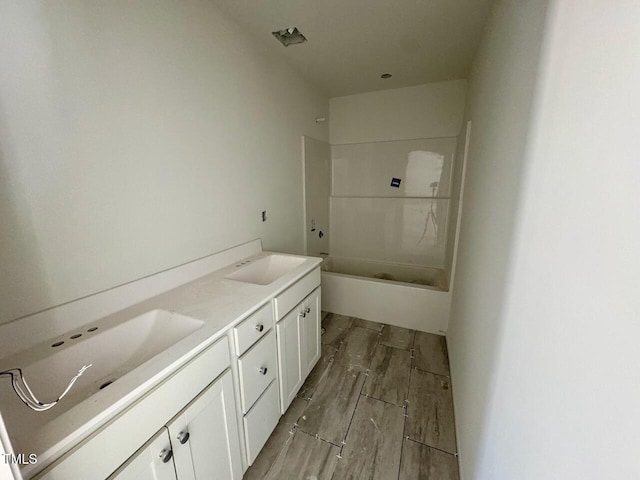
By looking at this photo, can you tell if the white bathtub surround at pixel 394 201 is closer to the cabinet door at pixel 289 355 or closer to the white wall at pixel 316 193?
the white wall at pixel 316 193

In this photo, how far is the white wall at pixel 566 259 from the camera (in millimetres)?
375

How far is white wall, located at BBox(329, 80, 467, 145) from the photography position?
9.57 feet

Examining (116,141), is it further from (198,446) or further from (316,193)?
(316,193)

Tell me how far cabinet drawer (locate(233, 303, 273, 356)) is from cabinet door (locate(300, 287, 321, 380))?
0.41 m

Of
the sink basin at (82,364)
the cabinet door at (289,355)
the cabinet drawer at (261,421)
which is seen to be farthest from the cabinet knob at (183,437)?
the cabinet door at (289,355)

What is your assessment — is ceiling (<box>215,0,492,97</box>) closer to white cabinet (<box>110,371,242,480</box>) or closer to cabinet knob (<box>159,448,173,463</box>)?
white cabinet (<box>110,371,242,480</box>)

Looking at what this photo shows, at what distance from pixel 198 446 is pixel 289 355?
0.70m

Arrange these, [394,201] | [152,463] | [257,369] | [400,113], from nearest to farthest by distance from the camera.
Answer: [152,463] < [257,369] < [400,113] < [394,201]

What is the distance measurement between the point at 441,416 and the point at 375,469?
0.59m

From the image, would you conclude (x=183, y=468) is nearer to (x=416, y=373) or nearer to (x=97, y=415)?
(x=97, y=415)

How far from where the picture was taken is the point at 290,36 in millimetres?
1970

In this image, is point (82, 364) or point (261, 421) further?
point (261, 421)

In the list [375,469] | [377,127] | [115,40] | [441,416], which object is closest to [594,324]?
[375,469]

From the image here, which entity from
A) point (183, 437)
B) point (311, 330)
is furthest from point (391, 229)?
point (183, 437)
